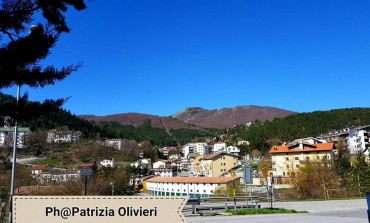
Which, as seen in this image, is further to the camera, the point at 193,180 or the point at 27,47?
the point at 193,180

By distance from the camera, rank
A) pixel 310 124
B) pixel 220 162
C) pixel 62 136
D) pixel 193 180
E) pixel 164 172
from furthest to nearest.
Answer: pixel 62 136
pixel 310 124
pixel 164 172
pixel 220 162
pixel 193 180

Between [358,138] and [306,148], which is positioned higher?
[358,138]

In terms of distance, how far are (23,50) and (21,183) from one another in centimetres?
4204

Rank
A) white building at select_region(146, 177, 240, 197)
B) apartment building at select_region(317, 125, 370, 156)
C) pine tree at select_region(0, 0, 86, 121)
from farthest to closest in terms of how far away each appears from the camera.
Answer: apartment building at select_region(317, 125, 370, 156) < white building at select_region(146, 177, 240, 197) < pine tree at select_region(0, 0, 86, 121)

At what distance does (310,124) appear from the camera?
526 feet

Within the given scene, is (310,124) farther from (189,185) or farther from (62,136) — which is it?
(62,136)

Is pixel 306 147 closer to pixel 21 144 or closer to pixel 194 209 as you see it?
pixel 194 209

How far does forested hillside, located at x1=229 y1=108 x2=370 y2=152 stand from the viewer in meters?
150

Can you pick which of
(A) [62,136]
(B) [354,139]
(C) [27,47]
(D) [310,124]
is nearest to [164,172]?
(B) [354,139]

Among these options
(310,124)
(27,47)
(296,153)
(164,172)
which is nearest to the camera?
(27,47)

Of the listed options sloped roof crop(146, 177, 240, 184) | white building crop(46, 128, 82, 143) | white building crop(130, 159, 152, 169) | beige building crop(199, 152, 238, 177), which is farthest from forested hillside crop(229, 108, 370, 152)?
white building crop(46, 128, 82, 143)

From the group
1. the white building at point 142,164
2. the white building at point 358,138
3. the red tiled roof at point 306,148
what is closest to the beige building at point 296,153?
the red tiled roof at point 306,148

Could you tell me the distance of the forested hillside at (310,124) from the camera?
5925 inches

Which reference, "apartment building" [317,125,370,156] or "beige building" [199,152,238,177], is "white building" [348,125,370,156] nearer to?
"apartment building" [317,125,370,156]
